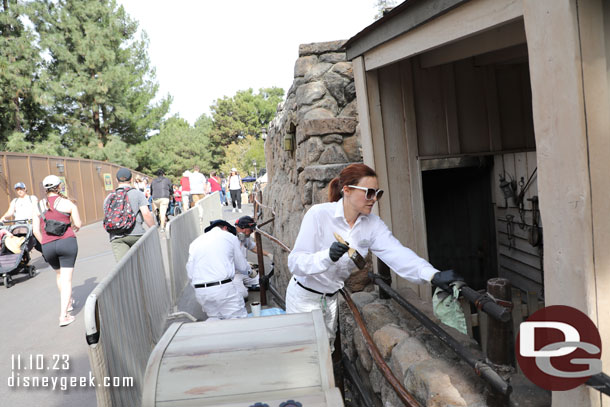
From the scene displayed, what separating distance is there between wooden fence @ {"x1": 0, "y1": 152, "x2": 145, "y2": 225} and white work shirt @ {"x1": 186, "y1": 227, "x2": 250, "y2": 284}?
12.3 metres

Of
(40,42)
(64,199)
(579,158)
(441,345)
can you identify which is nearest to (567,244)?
(579,158)

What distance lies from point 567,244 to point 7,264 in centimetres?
925

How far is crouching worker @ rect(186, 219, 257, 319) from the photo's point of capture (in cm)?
521

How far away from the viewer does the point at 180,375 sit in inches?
95.0

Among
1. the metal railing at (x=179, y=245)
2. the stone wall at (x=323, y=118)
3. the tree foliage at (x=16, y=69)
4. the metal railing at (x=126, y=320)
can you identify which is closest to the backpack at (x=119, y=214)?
the metal railing at (x=179, y=245)

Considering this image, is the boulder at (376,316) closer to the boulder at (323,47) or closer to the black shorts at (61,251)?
the boulder at (323,47)

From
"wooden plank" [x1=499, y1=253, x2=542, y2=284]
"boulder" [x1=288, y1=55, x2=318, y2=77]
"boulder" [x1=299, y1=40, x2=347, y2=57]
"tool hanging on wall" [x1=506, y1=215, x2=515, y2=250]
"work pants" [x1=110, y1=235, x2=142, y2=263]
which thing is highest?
"boulder" [x1=299, y1=40, x2=347, y2=57]

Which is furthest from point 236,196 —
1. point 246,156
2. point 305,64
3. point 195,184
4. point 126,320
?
point 246,156

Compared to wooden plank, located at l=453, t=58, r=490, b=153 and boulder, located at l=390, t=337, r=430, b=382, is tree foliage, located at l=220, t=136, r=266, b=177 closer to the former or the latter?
wooden plank, located at l=453, t=58, r=490, b=153

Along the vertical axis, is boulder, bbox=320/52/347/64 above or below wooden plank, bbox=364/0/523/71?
above

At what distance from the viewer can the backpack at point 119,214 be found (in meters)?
6.36

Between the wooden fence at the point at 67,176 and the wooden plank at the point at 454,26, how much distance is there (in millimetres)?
14693

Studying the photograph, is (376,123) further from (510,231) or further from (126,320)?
(510,231)

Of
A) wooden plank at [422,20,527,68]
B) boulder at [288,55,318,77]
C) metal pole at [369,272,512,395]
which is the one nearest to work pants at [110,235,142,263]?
boulder at [288,55,318,77]
